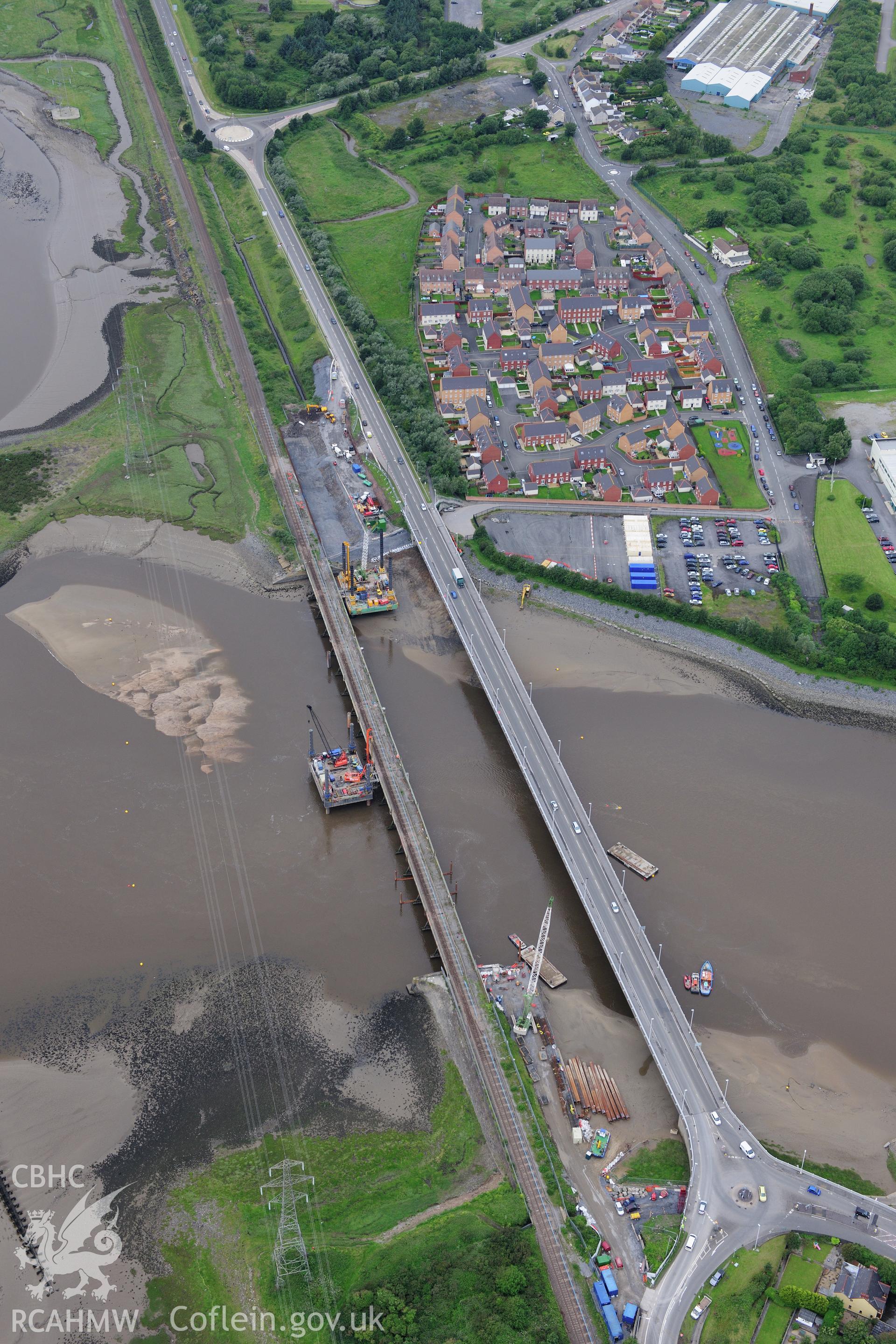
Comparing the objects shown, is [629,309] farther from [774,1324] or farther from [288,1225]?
[774,1324]

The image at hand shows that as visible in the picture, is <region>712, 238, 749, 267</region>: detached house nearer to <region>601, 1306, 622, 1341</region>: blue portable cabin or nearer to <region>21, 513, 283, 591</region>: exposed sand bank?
<region>21, 513, 283, 591</region>: exposed sand bank

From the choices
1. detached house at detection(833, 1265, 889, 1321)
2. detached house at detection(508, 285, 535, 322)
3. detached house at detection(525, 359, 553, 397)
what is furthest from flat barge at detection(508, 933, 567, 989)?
detached house at detection(508, 285, 535, 322)

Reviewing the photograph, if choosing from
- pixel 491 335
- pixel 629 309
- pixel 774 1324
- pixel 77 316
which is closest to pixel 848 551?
pixel 629 309

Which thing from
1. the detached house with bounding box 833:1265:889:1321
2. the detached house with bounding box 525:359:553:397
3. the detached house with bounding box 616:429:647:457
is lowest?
the detached house with bounding box 833:1265:889:1321

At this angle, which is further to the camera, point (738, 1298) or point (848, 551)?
point (848, 551)

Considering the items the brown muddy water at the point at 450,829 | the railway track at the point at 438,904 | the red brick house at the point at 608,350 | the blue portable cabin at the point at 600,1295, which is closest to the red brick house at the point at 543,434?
the red brick house at the point at 608,350
